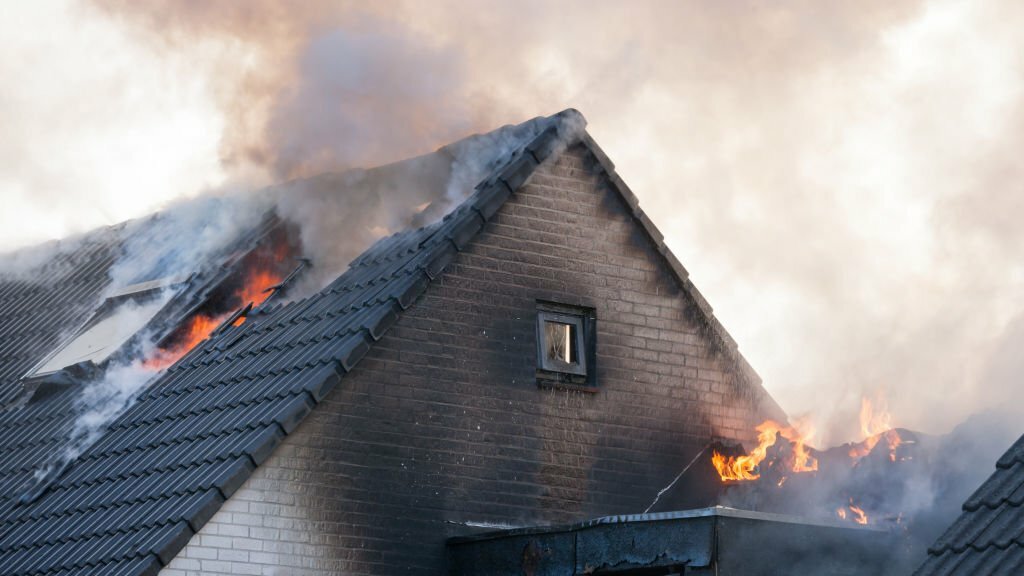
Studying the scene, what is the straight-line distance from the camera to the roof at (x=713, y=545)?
14.6m

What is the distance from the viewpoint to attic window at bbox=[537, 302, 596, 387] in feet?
59.4

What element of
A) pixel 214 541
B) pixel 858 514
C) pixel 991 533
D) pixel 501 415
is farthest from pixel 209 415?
pixel 991 533

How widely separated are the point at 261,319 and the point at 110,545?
3.68 m

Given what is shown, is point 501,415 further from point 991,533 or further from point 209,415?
point 991,533

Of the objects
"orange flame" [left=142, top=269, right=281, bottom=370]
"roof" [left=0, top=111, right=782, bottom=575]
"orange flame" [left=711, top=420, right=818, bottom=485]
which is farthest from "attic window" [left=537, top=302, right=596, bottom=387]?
"orange flame" [left=142, top=269, right=281, bottom=370]

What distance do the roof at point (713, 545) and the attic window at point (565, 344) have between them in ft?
7.84

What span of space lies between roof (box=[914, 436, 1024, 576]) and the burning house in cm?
366

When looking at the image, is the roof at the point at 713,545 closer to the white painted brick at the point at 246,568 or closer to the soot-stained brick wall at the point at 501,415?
the soot-stained brick wall at the point at 501,415

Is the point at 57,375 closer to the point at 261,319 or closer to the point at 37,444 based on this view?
Result: the point at 37,444

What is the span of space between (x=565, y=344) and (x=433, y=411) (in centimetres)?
184

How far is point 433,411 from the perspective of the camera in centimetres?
1725

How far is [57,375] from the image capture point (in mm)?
19562

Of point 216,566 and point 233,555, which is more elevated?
point 233,555

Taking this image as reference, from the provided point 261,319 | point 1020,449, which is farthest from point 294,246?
point 1020,449
